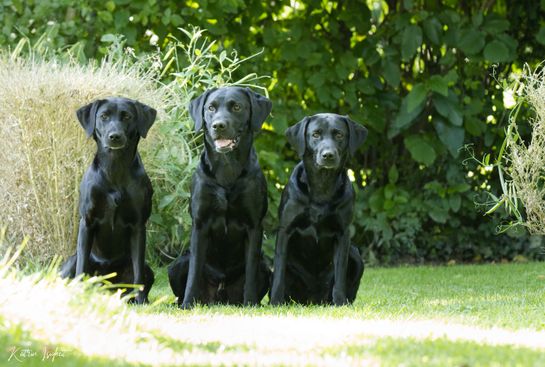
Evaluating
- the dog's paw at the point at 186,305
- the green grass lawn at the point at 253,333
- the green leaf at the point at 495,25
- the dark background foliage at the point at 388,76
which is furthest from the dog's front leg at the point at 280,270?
the green leaf at the point at 495,25

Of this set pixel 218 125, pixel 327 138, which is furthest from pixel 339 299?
pixel 218 125

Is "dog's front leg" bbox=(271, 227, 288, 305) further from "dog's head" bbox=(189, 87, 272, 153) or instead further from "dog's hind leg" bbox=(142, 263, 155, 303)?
"dog's hind leg" bbox=(142, 263, 155, 303)

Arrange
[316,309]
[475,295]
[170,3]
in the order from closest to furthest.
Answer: [316,309] → [475,295] → [170,3]

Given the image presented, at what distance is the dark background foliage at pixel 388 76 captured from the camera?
835 cm

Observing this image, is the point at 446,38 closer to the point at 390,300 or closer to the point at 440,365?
the point at 390,300

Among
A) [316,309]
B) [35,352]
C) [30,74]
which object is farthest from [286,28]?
[35,352]

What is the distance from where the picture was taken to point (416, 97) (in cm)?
834

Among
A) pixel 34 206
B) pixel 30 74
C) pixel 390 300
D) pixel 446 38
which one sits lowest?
pixel 390 300

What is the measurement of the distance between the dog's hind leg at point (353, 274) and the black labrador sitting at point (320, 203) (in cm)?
5

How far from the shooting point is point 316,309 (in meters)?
5.01

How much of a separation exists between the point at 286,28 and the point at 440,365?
6.32 meters

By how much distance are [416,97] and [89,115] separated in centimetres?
382

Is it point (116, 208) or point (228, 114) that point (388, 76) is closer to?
point (228, 114)

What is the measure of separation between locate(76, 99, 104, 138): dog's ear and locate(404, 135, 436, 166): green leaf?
3.98 metres
